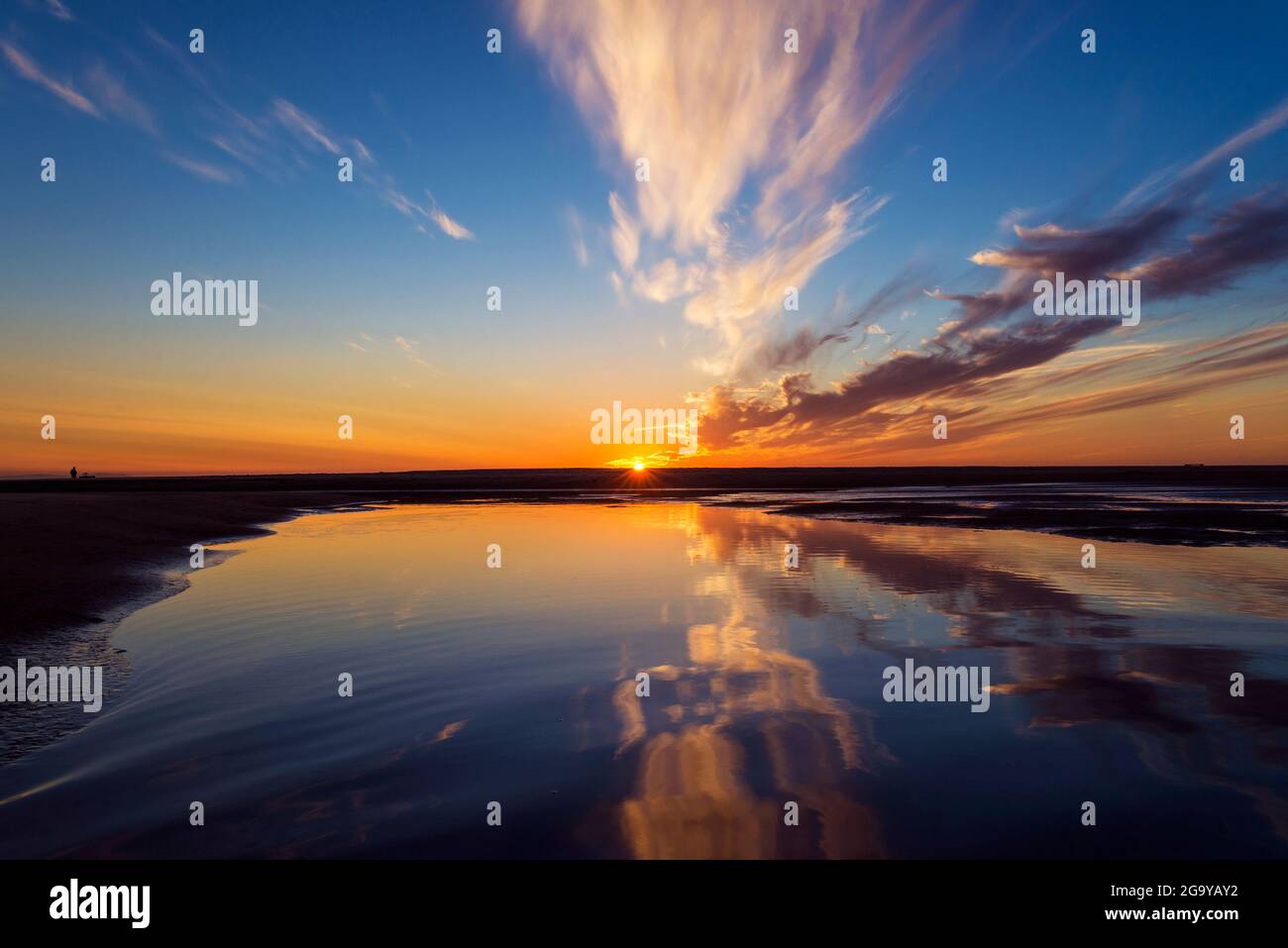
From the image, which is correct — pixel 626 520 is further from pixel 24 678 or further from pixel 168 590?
pixel 24 678

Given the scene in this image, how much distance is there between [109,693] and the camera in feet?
29.7

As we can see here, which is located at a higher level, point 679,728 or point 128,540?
point 128,540

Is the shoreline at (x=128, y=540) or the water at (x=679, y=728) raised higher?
the shoreline at (x=128, y=540)

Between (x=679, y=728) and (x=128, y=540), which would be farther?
(x=128, y=540)

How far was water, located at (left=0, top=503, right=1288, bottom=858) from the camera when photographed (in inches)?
212

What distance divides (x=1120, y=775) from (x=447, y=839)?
6421 mm

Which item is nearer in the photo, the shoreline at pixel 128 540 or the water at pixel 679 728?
the water at pixel 679 728

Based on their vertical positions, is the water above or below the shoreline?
below

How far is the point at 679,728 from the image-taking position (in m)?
7.60

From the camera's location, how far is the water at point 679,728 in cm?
539

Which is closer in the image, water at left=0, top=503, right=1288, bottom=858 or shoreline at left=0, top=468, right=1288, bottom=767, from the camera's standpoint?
water at left=0, top=503, right=1288, bottom=858
